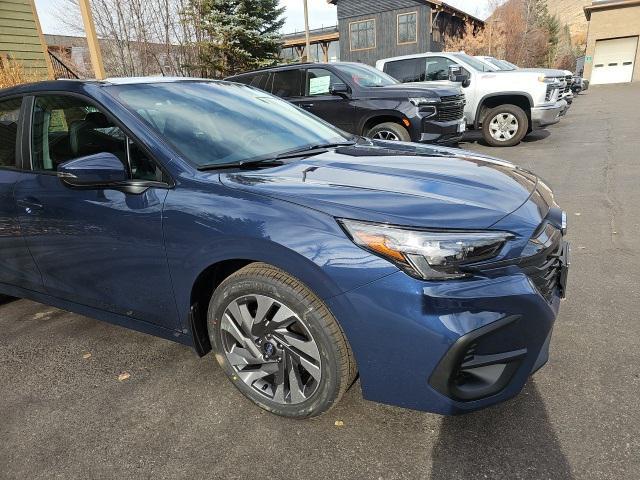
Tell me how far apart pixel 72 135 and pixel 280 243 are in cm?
171

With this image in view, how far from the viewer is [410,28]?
31375 millimetres

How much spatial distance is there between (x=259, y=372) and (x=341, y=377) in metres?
0.48

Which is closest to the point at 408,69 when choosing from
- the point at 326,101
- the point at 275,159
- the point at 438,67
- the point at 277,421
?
the point at 438,67

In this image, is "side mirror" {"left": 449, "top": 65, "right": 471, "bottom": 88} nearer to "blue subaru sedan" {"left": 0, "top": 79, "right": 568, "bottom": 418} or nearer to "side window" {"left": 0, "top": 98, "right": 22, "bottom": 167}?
"blue subaru sedan" {"left": 0, "top": 79, "right": 568, "bottom": 418}

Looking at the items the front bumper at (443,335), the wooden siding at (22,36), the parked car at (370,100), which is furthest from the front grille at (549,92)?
the wooden siding at (22,36)

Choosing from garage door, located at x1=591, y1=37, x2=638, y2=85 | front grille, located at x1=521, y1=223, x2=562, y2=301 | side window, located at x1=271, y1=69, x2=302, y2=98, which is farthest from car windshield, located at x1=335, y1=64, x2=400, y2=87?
garage door, located at x1=591, y1=37, x2=638, y2=85

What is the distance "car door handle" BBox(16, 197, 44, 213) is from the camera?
2.75 m

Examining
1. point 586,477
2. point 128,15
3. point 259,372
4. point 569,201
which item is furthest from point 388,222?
point 128,15

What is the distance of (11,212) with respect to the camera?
2.91m

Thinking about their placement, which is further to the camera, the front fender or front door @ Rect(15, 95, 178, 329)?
front door @ Rect(15, 95, 178, 329)

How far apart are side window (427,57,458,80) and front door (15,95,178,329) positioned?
9144 mm

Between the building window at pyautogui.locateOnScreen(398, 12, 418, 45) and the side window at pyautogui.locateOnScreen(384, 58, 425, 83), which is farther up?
the building window at pyautogui.locateOnScreen(398, 12, 418, 45)

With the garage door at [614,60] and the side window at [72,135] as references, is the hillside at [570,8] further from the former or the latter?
the side window at [72,135]

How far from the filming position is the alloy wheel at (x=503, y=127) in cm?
974
